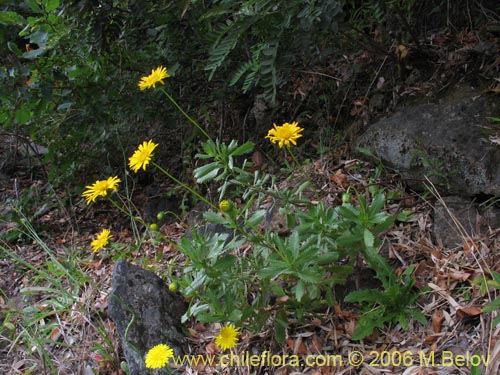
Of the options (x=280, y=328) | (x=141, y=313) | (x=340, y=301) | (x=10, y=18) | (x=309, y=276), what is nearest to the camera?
(x=309, y=276)

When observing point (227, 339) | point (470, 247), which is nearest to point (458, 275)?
point (470, 247)

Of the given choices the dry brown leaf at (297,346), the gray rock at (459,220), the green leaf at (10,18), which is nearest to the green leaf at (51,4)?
the green leaf at (10,18)

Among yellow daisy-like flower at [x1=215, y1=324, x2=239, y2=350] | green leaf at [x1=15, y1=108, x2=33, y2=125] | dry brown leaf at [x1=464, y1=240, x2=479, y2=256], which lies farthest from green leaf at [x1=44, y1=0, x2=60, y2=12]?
dry brown leaf at [x1=464, y1=240, x2=479, y2=256]

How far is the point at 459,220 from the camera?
2.31 meters

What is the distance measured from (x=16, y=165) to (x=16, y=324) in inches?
91.2

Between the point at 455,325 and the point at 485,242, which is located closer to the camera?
the point at 455,325

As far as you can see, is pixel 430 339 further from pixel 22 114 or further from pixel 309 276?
pixel 22 114

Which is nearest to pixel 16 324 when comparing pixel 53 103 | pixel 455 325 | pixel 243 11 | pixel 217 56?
pixel 53 103

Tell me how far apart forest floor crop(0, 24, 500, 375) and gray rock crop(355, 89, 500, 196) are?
0.34 feet

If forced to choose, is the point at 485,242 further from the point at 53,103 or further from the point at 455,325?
the point at 53,103

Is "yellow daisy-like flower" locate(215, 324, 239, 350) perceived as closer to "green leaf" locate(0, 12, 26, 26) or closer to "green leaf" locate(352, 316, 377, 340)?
"green leaf" locate(352, 316, 377, 340)

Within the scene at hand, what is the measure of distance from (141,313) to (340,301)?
90cm

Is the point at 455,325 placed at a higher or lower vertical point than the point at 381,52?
lower

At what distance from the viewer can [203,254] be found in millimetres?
2100
